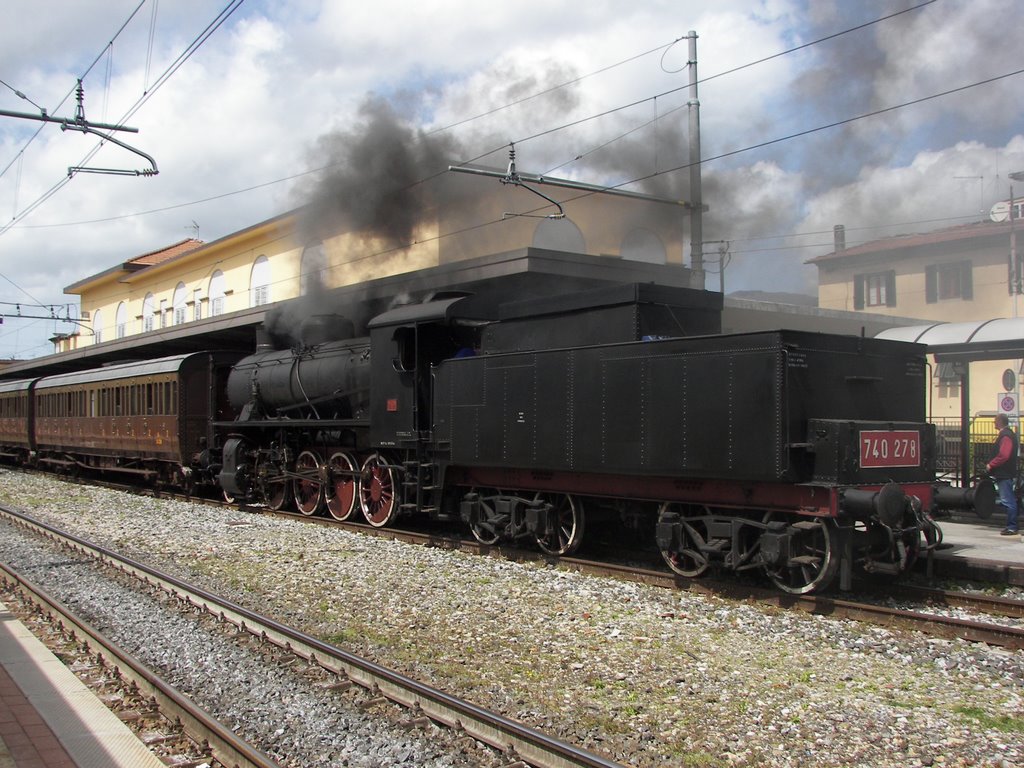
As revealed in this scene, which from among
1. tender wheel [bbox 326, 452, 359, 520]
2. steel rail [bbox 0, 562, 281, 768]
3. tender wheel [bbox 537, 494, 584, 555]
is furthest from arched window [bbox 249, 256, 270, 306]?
steel rail [bbox 0, 562, 281, 768]

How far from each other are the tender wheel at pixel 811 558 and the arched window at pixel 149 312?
35633 millimetres

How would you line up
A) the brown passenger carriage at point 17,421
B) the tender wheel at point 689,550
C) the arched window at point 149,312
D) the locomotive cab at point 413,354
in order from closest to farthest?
1. the tender wheel at point 689,550
2. the locomotive cab at point 413,354
3. the brown passenger carriage at point 17,421
4. the arched window at point 149,312

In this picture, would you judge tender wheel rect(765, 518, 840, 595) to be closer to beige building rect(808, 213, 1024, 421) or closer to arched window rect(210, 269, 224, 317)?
beige building rect(808, 213, 1024, 421)

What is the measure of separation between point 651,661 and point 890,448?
2.98 metres

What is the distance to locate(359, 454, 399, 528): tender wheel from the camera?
11305 mm

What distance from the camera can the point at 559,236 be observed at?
22.2 m

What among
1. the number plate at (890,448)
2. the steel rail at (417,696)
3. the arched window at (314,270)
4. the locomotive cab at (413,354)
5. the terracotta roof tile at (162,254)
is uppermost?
the terracotta roof tile at (162,254)

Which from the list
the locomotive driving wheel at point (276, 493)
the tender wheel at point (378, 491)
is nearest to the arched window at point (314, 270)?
the locomotive driving wheel at point (276, 493)

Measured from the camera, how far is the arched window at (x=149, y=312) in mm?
38156

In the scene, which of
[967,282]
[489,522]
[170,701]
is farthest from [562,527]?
[967,282]

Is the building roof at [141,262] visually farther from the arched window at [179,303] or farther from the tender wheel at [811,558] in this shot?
the tender wheel at [811,558]

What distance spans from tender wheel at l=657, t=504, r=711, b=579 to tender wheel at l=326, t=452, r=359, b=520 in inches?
213

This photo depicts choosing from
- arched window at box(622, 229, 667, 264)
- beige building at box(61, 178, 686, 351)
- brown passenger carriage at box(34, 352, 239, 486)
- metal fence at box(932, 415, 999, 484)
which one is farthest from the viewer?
arched window at box(622, 229, 667, 264)

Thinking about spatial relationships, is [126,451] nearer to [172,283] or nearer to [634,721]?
[634,721]
